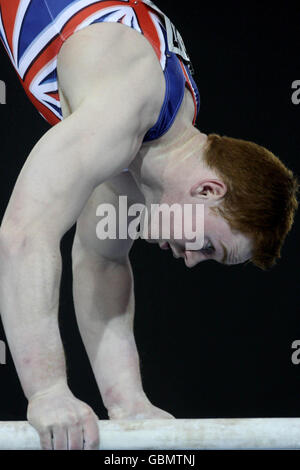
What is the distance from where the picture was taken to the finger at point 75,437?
1.17 meters

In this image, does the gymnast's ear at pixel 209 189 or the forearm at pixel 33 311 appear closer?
the forearm at pixel 33 311

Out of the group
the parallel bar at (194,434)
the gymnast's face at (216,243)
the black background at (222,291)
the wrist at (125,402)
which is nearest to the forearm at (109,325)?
the wrist at (125,402)

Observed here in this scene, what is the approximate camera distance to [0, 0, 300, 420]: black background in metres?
2.55

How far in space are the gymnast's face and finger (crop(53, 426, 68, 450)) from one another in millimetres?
486

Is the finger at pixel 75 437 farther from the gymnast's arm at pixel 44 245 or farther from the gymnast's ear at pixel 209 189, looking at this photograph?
the gymnast's ear at pixel 209 189

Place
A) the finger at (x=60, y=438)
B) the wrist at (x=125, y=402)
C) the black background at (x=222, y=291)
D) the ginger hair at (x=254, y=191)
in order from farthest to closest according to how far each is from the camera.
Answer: the black background at (x=222, y=291), the wrist at (x=125, y=402), the ginger hair at (x=254, y=191), the finger at (x=60, y=438)

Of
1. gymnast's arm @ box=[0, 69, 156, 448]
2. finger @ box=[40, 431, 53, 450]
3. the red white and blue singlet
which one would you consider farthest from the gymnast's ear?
finger @ box=[40, 431, 53, 450]

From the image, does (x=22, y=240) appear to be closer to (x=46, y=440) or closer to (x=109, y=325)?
(x=46, y=440)

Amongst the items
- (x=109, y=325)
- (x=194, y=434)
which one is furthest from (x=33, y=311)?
(x=109, y=325)

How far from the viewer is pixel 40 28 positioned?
1.51 meters

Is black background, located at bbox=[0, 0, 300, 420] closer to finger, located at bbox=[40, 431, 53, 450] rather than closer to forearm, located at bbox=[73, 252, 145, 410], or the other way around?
forearm, located at bbox=[73, 252, 145, 410]

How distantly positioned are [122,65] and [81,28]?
0.52ft
